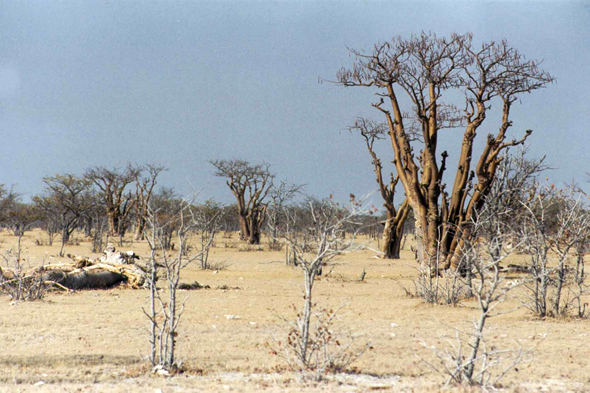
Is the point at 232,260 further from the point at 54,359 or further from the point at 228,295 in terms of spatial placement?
the point at 54,359

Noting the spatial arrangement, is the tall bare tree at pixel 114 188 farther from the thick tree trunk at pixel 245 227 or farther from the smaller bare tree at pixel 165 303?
the smaller bare tree at pixel 165 303

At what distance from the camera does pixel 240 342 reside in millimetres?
7883

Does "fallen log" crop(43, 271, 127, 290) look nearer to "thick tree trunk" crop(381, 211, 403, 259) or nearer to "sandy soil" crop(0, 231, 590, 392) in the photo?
"sandy soil" crop(0, 231, 590, 392)

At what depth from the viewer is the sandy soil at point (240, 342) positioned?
568cm

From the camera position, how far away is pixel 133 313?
10414 mm

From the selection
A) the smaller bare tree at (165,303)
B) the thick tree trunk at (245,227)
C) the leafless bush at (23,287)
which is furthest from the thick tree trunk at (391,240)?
the smaller bare tree at (165,303)

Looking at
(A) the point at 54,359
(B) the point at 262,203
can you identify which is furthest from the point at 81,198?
(A) the point at 54,359

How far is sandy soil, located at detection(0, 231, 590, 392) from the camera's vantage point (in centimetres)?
568

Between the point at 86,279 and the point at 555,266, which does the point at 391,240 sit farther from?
the point at 86,279

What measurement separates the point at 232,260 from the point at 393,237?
880 centimetres


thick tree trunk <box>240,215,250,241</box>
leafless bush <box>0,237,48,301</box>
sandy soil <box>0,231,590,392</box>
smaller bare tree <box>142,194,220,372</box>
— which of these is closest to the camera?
sandy soil <box>0,231,590,392</box>

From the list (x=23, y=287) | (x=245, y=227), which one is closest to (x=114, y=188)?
(x=245, y=227)

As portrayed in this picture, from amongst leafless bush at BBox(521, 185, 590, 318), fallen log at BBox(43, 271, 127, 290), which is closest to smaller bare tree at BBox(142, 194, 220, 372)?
leafless bush at BBox(521, 185, 590, 318)

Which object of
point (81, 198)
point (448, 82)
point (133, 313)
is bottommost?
point (133, 313)
